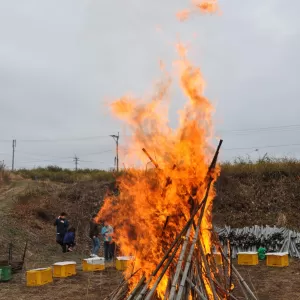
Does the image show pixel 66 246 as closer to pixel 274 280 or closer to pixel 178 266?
pixel 274 280

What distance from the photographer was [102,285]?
33.6 ft

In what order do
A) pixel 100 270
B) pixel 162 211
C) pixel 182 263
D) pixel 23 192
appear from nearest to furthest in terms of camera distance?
pixel 182 263
pixel 162 211
pixel 100 270
pixel 23 192

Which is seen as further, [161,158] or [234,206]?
[234,206]

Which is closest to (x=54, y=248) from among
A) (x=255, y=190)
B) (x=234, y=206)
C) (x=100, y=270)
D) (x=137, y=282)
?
(x=100, y=270)

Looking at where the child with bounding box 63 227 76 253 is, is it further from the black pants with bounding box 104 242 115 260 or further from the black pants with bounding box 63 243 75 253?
the black pants with bounding box 104 242 115 260

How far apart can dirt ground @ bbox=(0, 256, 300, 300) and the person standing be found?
1.65 metres

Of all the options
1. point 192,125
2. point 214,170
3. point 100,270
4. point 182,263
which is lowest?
point 100,270

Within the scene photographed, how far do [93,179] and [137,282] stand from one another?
2036 cm

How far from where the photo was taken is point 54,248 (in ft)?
58.7

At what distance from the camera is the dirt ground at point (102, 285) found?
902 cm

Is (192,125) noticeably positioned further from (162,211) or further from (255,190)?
(255,190)

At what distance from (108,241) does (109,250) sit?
757mm

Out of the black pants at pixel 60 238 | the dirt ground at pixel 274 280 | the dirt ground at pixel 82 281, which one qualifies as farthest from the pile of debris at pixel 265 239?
the black pants at pixel 60 238

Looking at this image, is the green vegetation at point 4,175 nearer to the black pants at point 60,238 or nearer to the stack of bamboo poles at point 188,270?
the black pants at point 60,238
